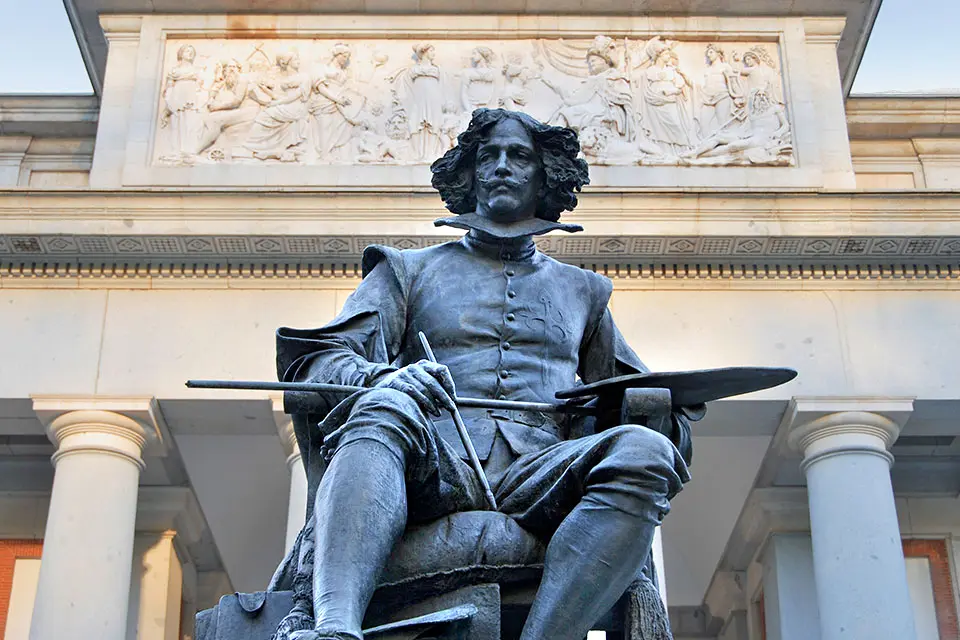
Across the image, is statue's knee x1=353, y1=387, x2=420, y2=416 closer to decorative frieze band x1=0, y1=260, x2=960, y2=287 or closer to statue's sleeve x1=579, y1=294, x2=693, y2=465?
statue's sleeve x1=579, y1=294, x2=693, y2=465

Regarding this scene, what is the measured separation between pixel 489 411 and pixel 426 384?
550mm

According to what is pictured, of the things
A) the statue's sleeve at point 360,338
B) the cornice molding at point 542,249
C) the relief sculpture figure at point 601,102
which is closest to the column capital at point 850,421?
the cornice molding at point 542,249

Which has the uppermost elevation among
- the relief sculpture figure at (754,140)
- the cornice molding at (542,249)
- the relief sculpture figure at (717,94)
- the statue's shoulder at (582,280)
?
the relief sculpture figure at (717,94)

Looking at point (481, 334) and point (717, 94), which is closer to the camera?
point (481, 334)

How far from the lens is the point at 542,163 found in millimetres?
7129

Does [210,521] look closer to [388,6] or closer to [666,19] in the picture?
[388,6]

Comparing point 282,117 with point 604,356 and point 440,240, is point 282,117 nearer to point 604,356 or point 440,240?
point 440,240

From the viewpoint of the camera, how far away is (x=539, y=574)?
5.90 m

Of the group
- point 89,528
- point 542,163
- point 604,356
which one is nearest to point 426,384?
point 604,356

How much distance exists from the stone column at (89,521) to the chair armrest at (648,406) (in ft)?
44.5

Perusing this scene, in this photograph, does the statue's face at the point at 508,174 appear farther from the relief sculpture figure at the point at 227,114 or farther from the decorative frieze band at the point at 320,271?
the relief sculpture figure at the point at 227,114

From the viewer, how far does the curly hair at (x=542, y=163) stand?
23.3ft

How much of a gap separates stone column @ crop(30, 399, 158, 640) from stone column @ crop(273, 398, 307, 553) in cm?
135

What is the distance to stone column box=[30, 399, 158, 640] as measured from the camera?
1891cm
